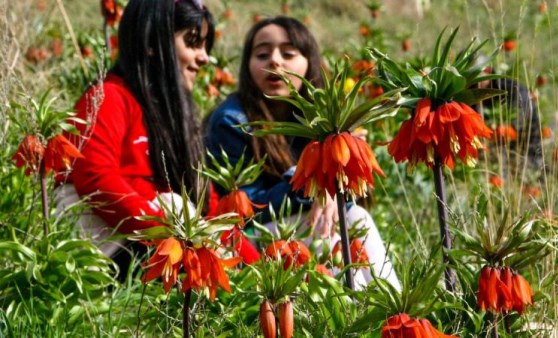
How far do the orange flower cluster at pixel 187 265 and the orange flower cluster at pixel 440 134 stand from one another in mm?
448

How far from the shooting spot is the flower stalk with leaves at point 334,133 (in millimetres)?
1663

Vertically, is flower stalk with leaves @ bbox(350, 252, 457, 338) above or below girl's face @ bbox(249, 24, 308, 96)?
below

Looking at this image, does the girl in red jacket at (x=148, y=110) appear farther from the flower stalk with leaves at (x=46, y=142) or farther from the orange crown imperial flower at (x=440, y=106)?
the orange crown imperial flower at (x=440, y=106)

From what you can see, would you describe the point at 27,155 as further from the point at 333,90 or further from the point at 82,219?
the point at 333,90

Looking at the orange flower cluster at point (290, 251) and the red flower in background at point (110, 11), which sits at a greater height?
the red flower in background at point (110, 11)

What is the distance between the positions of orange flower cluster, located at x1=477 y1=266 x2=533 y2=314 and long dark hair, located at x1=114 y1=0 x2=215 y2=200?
172 cm

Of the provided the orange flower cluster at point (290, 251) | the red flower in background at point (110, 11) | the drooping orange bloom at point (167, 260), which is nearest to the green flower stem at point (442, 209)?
the orange flower cluster at point (290, 251)

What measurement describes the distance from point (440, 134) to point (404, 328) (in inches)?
17.4

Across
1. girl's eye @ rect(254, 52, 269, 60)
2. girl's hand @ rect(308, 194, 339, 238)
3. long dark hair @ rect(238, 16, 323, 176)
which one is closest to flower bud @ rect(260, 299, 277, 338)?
girl's hand @ rect(308, 194, 339, 238)

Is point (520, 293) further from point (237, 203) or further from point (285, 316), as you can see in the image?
point (237, 203)

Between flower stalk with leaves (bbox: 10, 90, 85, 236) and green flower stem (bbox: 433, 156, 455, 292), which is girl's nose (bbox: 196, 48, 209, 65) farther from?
green flower stem (bbox: 433, 156, 455, 292)

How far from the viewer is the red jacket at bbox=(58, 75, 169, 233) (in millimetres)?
3051

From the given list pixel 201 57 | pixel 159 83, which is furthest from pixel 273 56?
pixel 159 83

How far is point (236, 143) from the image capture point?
12.0 ft
